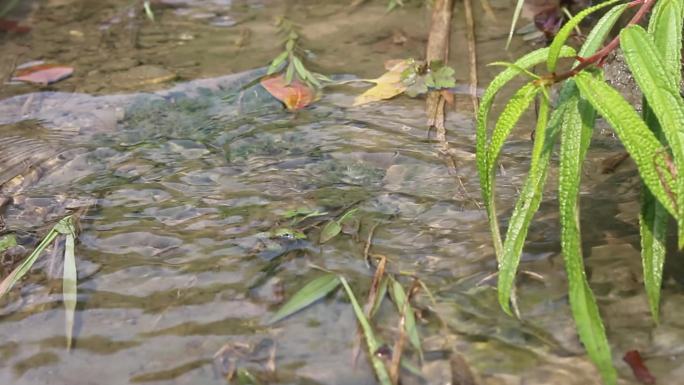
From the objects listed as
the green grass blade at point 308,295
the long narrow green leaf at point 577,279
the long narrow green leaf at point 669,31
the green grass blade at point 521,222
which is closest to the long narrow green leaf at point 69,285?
the green grass blade at point 308,295

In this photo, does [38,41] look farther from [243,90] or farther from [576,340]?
[576,340]

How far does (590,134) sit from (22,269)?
4.13 ft

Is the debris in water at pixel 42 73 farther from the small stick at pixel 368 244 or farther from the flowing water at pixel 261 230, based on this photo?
the small stick at pixel 368 244

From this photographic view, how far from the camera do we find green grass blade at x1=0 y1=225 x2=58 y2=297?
169 cm

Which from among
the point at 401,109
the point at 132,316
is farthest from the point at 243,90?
the point at 132,316

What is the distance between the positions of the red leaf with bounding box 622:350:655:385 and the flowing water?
22 mm

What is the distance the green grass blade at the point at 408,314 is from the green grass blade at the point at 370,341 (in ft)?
0.24

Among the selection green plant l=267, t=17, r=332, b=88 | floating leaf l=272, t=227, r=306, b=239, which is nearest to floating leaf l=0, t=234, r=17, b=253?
floating leaf l=272, t=227, r=306, b=239

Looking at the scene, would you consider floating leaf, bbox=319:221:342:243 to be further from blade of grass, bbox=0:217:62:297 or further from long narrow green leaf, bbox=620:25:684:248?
long narrow green leaf, bbox=620:25:684:248

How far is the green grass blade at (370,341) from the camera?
142 cm

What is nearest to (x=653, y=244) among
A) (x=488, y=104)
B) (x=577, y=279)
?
(x=577, y=279)

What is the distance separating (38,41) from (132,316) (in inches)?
75.1

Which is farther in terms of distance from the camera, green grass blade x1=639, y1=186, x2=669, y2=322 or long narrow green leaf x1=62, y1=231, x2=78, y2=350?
long narrow green leaf x1=62, y1=231, x2=78, y2=350

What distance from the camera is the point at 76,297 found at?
1.66 m
